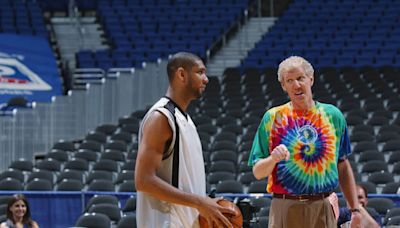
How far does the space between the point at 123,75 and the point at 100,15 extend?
8275mm

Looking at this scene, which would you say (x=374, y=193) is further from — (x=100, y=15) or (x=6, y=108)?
(x=100, y=15)

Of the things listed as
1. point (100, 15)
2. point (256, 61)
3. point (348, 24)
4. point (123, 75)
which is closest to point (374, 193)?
point (123, 75)

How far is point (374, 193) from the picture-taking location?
1246cm

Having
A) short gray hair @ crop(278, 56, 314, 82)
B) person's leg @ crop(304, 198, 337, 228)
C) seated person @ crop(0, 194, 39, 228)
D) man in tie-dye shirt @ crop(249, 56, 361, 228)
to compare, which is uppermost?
short gray hair @ crop(278, 56, 314, 82)

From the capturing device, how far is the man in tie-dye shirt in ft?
17.3

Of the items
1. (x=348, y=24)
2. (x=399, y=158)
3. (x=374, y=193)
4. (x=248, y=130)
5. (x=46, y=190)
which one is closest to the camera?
(x=374, y=193)

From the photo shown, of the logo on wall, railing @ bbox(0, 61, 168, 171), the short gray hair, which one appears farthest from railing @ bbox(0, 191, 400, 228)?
the logo on wall

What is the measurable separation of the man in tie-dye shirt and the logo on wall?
16961 millimetres

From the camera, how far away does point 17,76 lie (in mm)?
22156

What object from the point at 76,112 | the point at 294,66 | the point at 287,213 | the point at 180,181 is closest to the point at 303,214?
the point at 287,213

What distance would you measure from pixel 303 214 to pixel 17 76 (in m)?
17.5

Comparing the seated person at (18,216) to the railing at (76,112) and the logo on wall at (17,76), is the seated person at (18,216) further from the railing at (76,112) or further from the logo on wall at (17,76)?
the logo on wall at (17,76)

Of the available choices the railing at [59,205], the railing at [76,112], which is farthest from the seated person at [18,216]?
the railing at [76,112]

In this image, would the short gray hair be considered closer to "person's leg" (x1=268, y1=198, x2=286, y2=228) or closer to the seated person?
"person's leg" (x1=268, y1=198, x2=286, y2=228)
